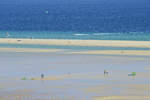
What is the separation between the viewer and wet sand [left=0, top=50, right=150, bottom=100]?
27891 millimetres

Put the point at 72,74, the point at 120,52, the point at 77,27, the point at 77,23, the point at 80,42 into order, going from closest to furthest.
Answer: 1. the point at 72,74
2. the point at 120,52
3. the point at 80,42
4. the point at 77,27
5. the point at 77,23

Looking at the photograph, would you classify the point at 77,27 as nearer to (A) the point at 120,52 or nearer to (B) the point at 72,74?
(A) the point at 120,52

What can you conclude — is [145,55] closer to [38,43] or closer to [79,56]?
[79,56]

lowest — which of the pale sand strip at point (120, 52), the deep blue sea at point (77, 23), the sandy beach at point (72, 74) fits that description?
the deep blue sea at point (77, 23)

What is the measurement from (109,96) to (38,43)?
26.2m

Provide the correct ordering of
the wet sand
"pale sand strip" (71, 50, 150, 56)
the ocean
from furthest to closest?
1. the ocean
2. "pale sand strip" (71, 50, 150, 56)
3. the wet sand

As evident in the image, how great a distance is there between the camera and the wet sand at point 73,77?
91.5 ft

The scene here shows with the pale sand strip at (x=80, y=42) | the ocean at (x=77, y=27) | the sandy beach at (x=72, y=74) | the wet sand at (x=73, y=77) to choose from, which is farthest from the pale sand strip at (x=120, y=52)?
the ocean at (x=77, y=27)

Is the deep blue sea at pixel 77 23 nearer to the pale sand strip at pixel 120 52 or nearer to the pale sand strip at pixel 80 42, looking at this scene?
the pale sand strip at pixel 80 42

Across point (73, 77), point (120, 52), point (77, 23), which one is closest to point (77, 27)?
point (77, 23)

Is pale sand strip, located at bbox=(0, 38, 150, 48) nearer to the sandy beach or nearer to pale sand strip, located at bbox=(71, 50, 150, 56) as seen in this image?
pale sand strip, located at bbox=(71, 50, 150, 56)

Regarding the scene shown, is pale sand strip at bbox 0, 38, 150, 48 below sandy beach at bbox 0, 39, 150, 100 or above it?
below

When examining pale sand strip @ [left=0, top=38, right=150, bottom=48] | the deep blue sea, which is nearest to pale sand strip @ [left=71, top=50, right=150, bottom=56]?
pale sand strip @ [left=0, top=38, right=150, bottom=48]

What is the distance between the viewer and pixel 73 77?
32.7 m
